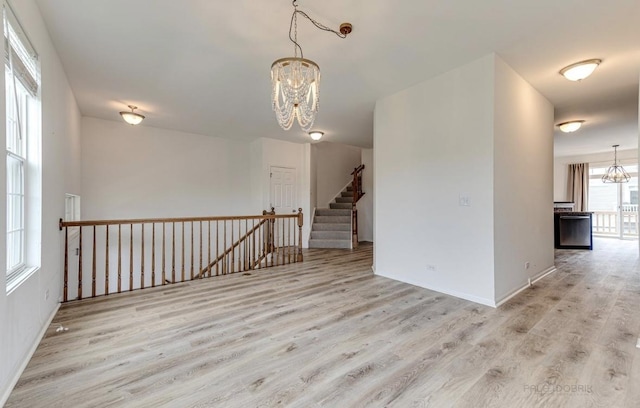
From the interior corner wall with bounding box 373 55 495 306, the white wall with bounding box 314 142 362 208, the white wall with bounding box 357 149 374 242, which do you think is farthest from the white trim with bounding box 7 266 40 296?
the white wall with bounding box 357 149 374 242

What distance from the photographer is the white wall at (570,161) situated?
8375 mm

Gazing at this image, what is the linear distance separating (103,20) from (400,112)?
3479 millimetres

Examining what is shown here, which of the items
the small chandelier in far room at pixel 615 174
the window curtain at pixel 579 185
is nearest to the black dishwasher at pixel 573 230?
the small chandelier in far room at pixel 615 174

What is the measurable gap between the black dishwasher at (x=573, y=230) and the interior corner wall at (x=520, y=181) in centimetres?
321

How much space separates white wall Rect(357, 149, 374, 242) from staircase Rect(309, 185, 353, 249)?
460 millimetres

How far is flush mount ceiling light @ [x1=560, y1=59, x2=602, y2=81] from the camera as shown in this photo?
3135mm

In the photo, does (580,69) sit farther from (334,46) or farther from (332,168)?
(332,168)

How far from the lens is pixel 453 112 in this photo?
342 centimetres

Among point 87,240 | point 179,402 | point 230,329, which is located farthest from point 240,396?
point 87,240

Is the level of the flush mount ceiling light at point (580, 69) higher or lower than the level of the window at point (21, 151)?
higher

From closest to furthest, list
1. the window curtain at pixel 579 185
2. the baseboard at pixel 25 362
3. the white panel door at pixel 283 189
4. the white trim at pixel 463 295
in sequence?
the baseboard at pixel 25 362 → the white trim at pixel 463 295 → the white panel door at pixel 283 189 → the window curtain at pixel 579 185

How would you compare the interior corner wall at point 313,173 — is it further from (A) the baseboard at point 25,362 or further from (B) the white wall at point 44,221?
(A) the baseboard at point 25,362

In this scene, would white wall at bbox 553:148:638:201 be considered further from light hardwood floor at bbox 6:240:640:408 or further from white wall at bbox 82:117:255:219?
white wall at bbox 82:117:255:219

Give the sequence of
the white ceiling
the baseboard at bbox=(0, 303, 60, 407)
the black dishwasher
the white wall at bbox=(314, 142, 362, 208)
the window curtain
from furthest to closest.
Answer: the window curtain, the white wall at bbox=(314, 142, 362, 208), the black dishwasher, the white ceiling, the baseboard at bbox=(0, 303, 60, 407)
